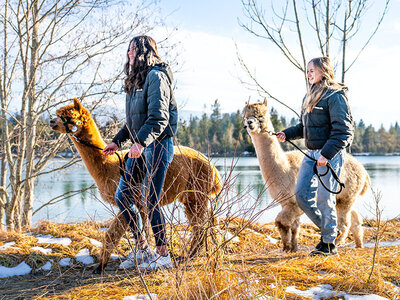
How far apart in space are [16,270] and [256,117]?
10.7ft

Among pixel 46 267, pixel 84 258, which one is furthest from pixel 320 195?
pixel 46 267

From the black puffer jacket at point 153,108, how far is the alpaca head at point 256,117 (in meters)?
1.52

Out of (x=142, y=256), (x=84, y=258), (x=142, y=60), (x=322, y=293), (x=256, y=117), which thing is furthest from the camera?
(x=256, y=117)

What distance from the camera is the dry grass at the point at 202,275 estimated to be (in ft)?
7.89

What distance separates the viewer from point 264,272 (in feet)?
10.5

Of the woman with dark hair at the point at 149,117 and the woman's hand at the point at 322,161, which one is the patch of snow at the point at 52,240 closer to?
the woman with dark hair at the point at 149,117

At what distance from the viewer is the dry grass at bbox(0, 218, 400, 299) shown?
240 centimetres

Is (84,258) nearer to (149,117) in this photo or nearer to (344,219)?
(149,117)

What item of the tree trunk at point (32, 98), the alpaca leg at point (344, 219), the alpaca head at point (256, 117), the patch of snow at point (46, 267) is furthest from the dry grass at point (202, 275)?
the tree trunk at point (32, 98)

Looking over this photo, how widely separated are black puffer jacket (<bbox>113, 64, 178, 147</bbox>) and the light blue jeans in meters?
1.44

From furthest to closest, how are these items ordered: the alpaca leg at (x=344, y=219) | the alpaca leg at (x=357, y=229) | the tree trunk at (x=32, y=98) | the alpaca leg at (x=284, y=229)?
the tree trunk at (x=32, y=98) → the alpaca leg at (x=357, y=229) → the alpaca leg at (x=344, y=219) → the alpaca leg at (x=284, y=229)

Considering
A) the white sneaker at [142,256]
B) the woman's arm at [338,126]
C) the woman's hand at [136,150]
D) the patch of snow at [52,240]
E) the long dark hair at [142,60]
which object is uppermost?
the long dark hair at [142,60]

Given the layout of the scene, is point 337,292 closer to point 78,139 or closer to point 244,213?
point 244,213

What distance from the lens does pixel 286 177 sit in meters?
4.94
